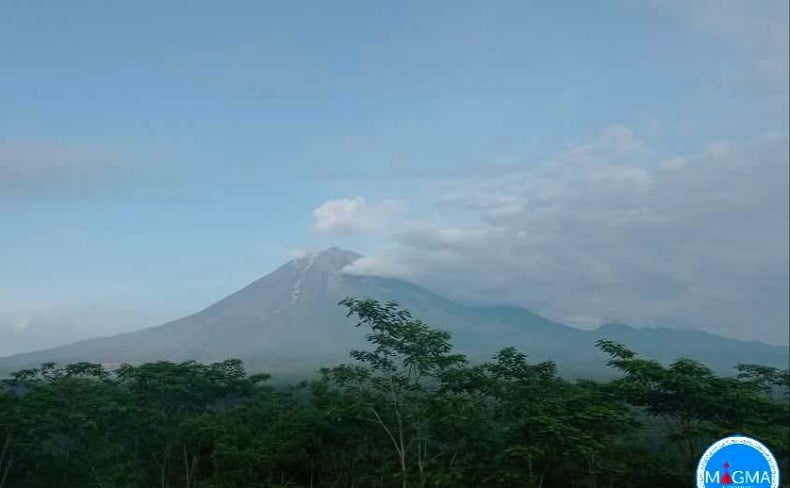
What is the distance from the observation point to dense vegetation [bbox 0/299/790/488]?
1803 cm

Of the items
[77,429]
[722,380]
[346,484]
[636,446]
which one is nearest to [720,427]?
[722,380]

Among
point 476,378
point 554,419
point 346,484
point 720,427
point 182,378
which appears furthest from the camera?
point 182,378

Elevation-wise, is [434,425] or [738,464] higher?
[738,464]

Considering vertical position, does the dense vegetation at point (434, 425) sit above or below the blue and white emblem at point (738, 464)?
below

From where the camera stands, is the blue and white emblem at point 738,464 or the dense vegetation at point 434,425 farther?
the dense vegetation at point 434,425

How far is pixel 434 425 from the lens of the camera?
763 inches

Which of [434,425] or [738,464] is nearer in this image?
[738,464]

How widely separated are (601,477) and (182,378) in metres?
19.9

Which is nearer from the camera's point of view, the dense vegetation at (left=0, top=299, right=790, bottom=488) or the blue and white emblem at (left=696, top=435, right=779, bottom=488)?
the blue and white emblem at (left=696, top=435, right=779, bottom=488)

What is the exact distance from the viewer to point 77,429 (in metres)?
24.4

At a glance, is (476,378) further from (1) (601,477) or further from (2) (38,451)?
(2) (38,451)

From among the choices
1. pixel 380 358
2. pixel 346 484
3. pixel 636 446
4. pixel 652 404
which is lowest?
pixel 346 484

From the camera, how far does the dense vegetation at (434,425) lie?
18031 mm

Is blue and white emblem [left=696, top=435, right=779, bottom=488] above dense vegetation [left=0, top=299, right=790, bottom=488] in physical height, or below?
above
